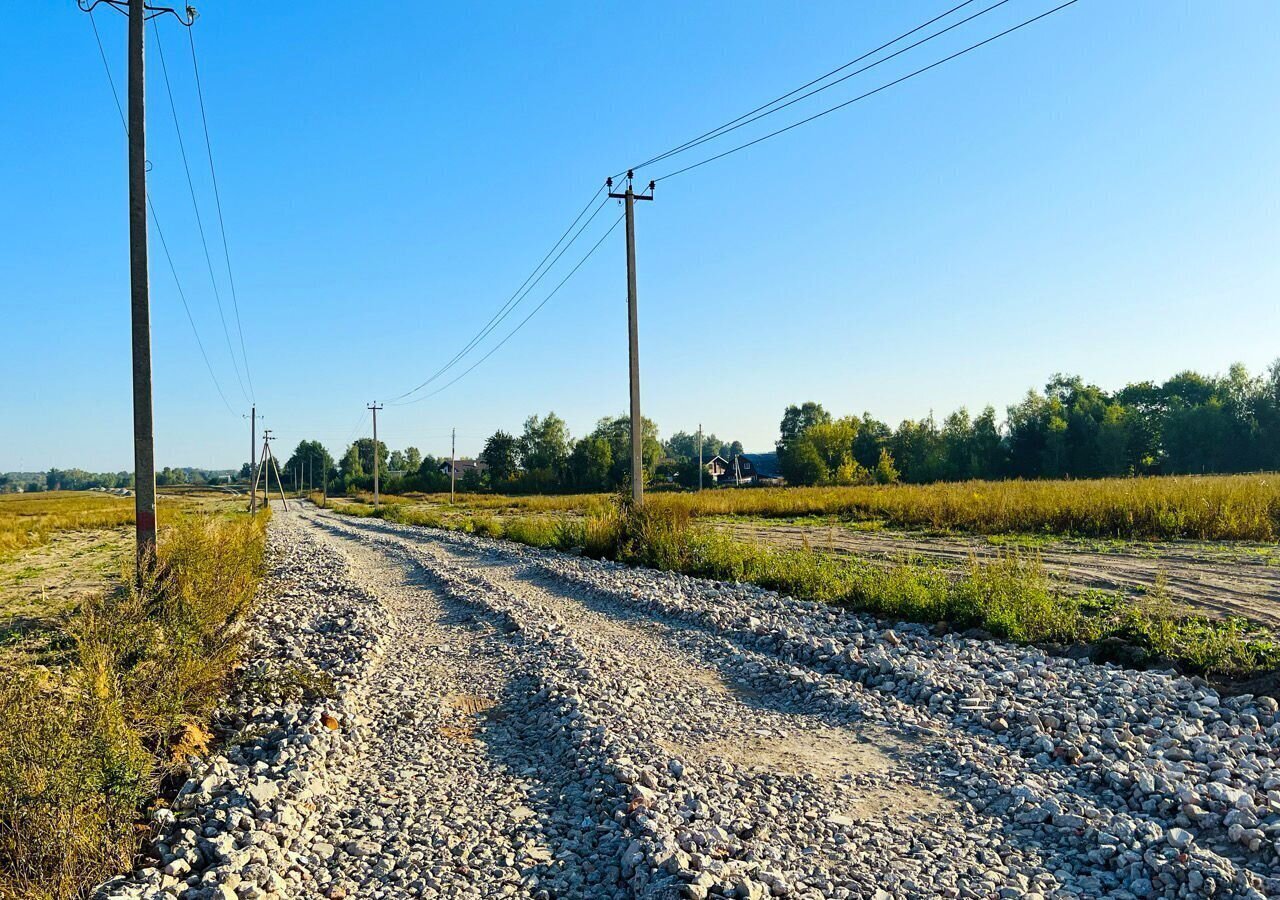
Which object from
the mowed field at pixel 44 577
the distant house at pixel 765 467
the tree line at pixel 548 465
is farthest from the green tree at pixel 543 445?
the mowed field at pixel 44 577

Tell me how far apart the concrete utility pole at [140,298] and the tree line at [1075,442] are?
58429mm

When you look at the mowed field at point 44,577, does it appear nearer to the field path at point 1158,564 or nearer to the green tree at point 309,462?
the field path at point 1158,564

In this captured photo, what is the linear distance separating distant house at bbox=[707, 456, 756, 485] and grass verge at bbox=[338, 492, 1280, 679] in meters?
78.7

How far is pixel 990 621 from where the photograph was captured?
7.95 meters

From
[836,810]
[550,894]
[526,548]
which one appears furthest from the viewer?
[526,548]

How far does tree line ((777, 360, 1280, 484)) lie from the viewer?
5909 cm

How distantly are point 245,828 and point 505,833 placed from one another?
4.51ft

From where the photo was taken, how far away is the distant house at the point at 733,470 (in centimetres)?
9456

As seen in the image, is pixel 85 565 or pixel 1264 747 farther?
pixel 85 565

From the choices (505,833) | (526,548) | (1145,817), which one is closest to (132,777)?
(505,833)

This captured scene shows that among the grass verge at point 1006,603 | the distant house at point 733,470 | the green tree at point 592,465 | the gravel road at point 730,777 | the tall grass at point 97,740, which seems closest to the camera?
the tall grass at point 97,740

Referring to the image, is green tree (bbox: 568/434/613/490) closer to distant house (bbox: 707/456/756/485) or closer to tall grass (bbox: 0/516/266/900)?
distant house (bbox: 707/456/756/485)

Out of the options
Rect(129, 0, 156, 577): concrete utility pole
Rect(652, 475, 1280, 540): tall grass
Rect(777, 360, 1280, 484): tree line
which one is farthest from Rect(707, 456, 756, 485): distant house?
Rect(129, 0, 156, 577): concrete utility pole

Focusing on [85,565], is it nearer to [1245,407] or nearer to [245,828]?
[245,828]
